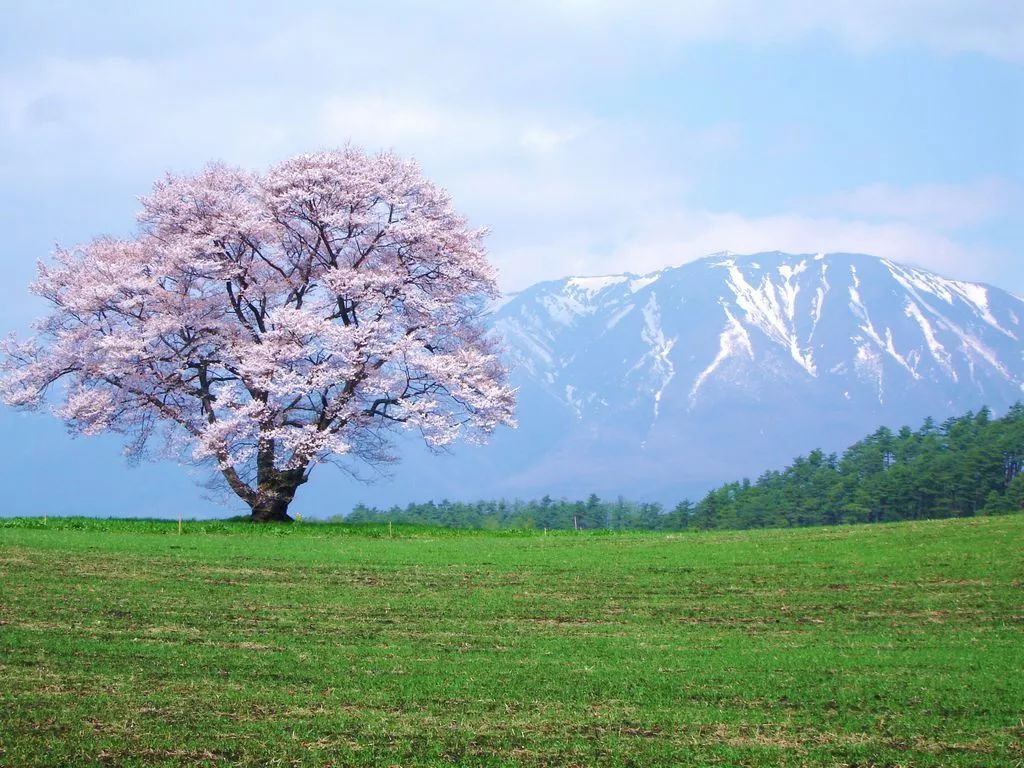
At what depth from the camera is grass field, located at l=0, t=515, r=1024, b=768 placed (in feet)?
44.6

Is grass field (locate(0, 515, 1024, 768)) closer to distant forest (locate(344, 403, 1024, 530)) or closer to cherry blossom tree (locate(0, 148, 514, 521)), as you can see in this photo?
cherry blossom tree (locate(0, 148, 514, 521))

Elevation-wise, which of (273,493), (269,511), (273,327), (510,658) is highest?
(273,327)

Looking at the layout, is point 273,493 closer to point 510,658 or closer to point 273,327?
point 273,327

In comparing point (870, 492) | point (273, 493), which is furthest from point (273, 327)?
point (870, 492)

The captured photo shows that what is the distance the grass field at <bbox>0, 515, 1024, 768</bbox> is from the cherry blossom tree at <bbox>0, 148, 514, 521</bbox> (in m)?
12.6

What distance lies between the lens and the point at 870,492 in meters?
105

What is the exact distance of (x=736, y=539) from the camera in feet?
141

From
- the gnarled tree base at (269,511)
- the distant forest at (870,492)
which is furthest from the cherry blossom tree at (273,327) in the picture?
the distant forest at (870,492)

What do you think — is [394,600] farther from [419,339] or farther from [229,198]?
[229,198]

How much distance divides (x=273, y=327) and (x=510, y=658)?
31.2 m

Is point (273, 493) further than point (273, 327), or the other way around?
point (273, 493)

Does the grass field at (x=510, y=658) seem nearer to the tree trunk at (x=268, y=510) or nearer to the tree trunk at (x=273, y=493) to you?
the tree trunk at (x=273, y=493)

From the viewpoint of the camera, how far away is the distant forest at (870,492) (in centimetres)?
9762

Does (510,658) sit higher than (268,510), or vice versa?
(268,510)
